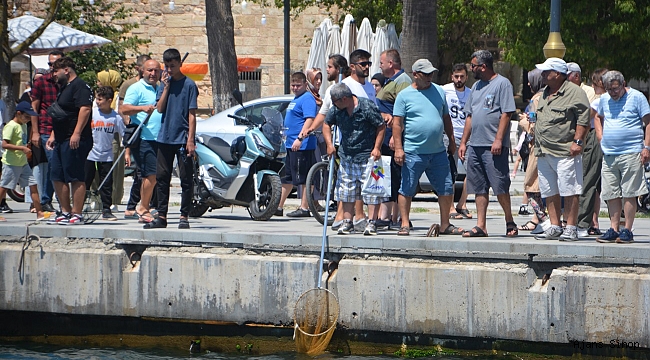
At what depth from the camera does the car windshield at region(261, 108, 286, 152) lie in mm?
11641

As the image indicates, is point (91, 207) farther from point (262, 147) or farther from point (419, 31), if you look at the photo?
point (419, 31)

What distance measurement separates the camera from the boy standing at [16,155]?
12.1m

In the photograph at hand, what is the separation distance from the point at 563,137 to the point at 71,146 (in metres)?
4.65

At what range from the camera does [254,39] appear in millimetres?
28938

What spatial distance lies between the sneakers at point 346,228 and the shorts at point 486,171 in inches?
44.6

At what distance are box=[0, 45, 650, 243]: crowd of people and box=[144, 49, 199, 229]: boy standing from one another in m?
0.01

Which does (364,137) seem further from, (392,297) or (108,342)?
(108,342)

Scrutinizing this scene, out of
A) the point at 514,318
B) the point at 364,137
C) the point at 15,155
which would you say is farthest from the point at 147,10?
the point at 514,318

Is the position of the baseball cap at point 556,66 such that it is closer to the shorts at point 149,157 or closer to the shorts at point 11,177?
the shorts at point 149,157

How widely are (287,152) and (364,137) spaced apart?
2558mm

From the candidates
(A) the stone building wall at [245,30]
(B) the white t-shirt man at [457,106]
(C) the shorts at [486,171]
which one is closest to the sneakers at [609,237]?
(C) the shorts at [486,171]

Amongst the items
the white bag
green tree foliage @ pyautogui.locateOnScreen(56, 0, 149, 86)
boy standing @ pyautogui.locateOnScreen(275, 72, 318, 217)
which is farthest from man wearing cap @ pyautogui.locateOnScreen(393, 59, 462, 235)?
green tree foliage @ pyautogui.locateOnScreen(56, 0, 149, 86)

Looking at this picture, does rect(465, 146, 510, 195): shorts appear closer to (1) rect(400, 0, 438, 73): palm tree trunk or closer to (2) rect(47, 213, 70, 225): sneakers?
(2) rect(47, 213, 70, 225): sneakers

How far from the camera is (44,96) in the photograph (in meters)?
11.3
